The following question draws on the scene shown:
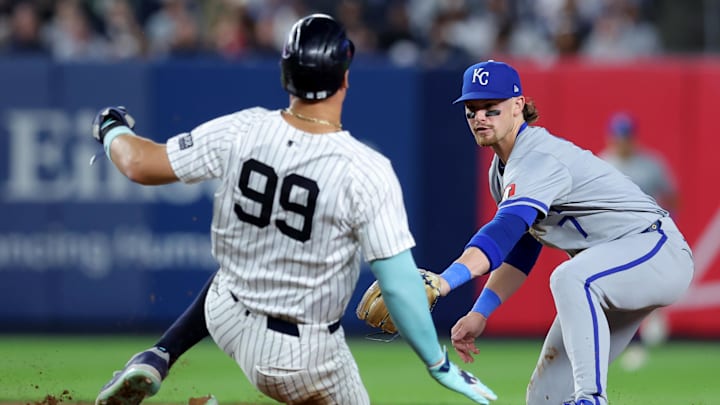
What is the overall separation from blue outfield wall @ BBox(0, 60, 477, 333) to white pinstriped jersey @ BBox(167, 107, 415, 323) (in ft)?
22.5

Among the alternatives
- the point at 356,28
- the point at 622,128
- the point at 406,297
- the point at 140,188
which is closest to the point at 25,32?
the point at 140,188

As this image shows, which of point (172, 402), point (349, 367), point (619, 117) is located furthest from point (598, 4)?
point (349, 367)

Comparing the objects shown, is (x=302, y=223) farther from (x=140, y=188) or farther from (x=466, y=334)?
(x=140, y=188)

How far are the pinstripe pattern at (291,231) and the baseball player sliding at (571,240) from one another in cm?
75

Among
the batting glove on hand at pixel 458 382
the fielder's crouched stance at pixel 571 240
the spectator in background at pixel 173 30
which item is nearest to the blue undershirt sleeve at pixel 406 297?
the batting glove on hand at pixel 458 382

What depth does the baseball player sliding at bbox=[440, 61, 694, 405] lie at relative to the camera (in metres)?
5.05

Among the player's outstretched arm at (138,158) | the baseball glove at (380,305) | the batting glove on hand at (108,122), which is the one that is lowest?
the baseball glove at (380,305)

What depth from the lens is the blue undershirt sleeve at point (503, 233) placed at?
4910 mm

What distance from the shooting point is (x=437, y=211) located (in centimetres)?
1149

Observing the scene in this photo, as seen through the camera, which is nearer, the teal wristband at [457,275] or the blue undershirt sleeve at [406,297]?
the blue undershirt sleeve at [406,297]

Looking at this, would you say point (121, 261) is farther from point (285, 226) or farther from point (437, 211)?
point (285, 226)

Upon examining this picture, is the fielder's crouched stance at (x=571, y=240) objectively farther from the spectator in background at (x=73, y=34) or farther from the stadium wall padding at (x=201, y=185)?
the spectator in background at (x=73, y=34)

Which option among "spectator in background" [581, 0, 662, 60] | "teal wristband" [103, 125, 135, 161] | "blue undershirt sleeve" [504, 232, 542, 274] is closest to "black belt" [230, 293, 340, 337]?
"teal wristband" [103, 125, 135, 161]

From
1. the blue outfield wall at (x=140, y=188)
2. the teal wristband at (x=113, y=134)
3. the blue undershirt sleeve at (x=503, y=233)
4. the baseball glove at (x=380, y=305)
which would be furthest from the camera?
the blue outfield wall at (x=140, y=188)
